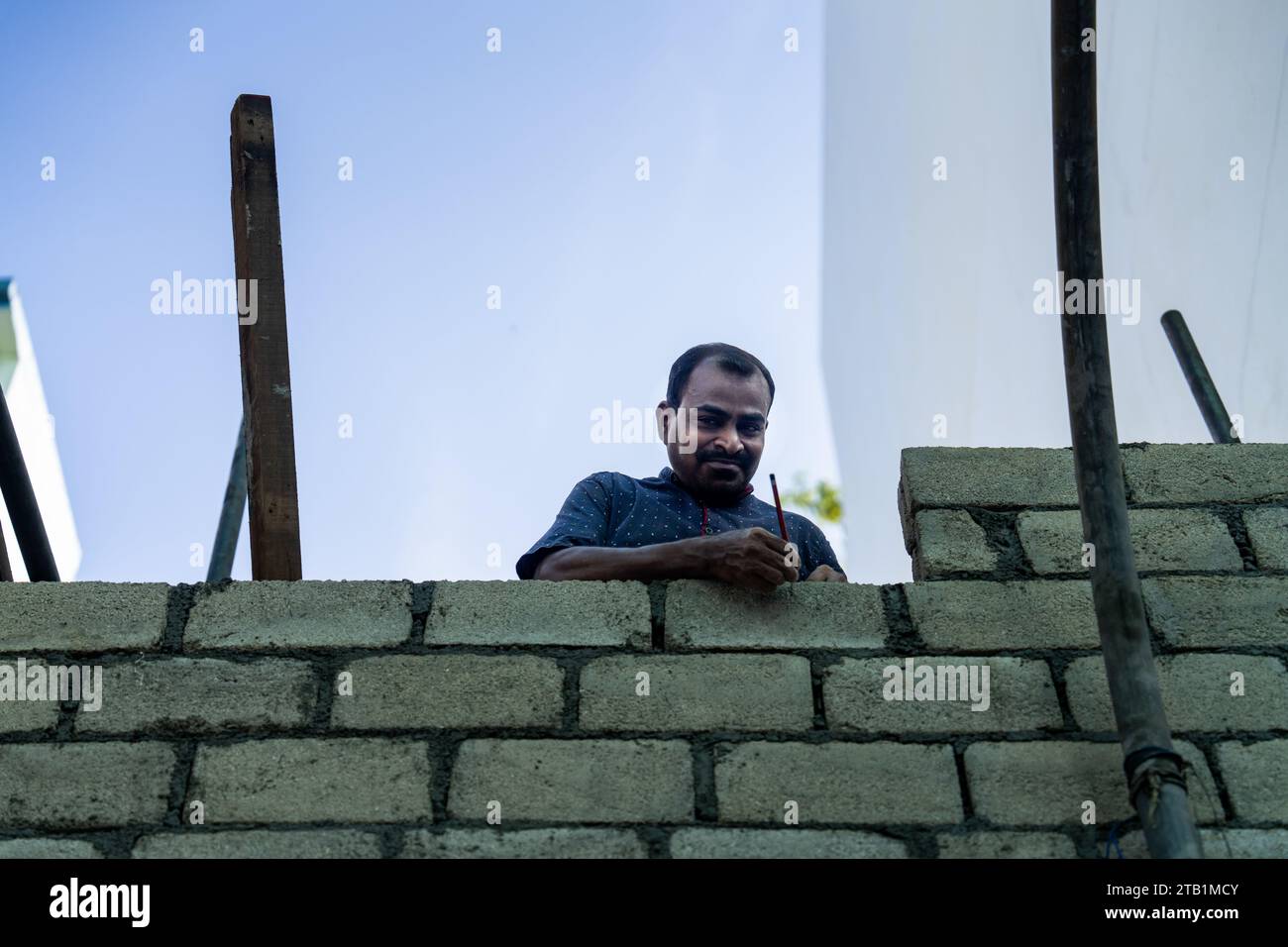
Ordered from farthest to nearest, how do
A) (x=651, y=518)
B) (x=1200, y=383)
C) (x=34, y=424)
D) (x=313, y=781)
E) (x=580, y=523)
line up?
(x=34, y=424), (x=1200, y=383), (x=651, y=518), (x=580, y=523), (x=313, y=781)

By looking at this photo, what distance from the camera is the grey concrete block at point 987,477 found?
137 inches

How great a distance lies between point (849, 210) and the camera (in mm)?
12922

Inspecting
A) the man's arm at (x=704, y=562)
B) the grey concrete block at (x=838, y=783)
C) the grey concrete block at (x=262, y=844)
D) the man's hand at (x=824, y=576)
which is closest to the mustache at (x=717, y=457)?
the man's hand at (x=824, y=576)

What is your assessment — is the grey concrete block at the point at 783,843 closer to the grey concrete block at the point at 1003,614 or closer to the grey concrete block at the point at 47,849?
the grey concrete block at the point at 1003,614

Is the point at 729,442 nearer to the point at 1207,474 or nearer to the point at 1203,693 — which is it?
the point at 1207,474

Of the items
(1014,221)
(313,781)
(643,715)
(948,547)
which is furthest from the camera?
(1014,221)

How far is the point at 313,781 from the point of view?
9.66 feet

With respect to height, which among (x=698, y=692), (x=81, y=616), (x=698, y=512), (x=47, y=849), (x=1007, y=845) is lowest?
(x=1007, y=845)

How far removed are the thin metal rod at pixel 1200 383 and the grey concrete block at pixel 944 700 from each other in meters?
1.59

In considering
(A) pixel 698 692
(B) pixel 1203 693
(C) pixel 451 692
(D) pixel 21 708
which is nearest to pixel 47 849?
(D) pixel 21 708

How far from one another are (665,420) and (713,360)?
0.20 meters

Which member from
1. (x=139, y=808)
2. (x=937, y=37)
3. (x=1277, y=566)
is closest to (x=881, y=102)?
(x=937, y=37)

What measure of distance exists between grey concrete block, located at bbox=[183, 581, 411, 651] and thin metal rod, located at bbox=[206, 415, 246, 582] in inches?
67.2
